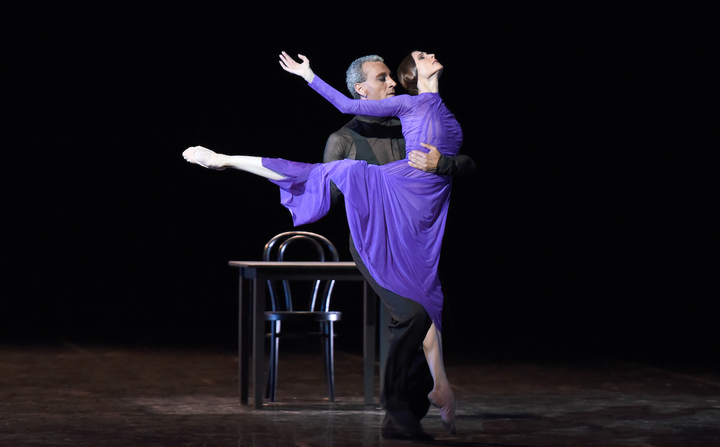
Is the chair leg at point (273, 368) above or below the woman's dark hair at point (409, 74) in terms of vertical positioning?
below

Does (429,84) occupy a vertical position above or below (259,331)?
above

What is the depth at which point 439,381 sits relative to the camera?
3.33 meters

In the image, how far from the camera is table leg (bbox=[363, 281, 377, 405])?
4230 mm

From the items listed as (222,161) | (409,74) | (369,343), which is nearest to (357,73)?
(409,74)

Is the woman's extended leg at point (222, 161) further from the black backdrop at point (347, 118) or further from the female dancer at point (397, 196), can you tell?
the black backdrop at point (347, 118)

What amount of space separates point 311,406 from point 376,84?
1394 mm

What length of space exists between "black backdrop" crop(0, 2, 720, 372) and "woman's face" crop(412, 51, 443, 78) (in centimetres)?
389

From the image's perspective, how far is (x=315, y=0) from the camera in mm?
7516

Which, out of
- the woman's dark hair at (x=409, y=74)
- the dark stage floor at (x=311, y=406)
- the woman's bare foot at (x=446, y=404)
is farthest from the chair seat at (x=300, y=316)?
the woman's dark hair at (x=409, y=74)

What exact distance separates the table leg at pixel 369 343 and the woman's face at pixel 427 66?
1079 millimetres

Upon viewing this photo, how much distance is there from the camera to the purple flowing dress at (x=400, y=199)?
339cm

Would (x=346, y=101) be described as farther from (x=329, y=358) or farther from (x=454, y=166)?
(x=329, y=358)

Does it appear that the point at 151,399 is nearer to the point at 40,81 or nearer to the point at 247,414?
the point at 247,414

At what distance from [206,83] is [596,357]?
11.7ft
